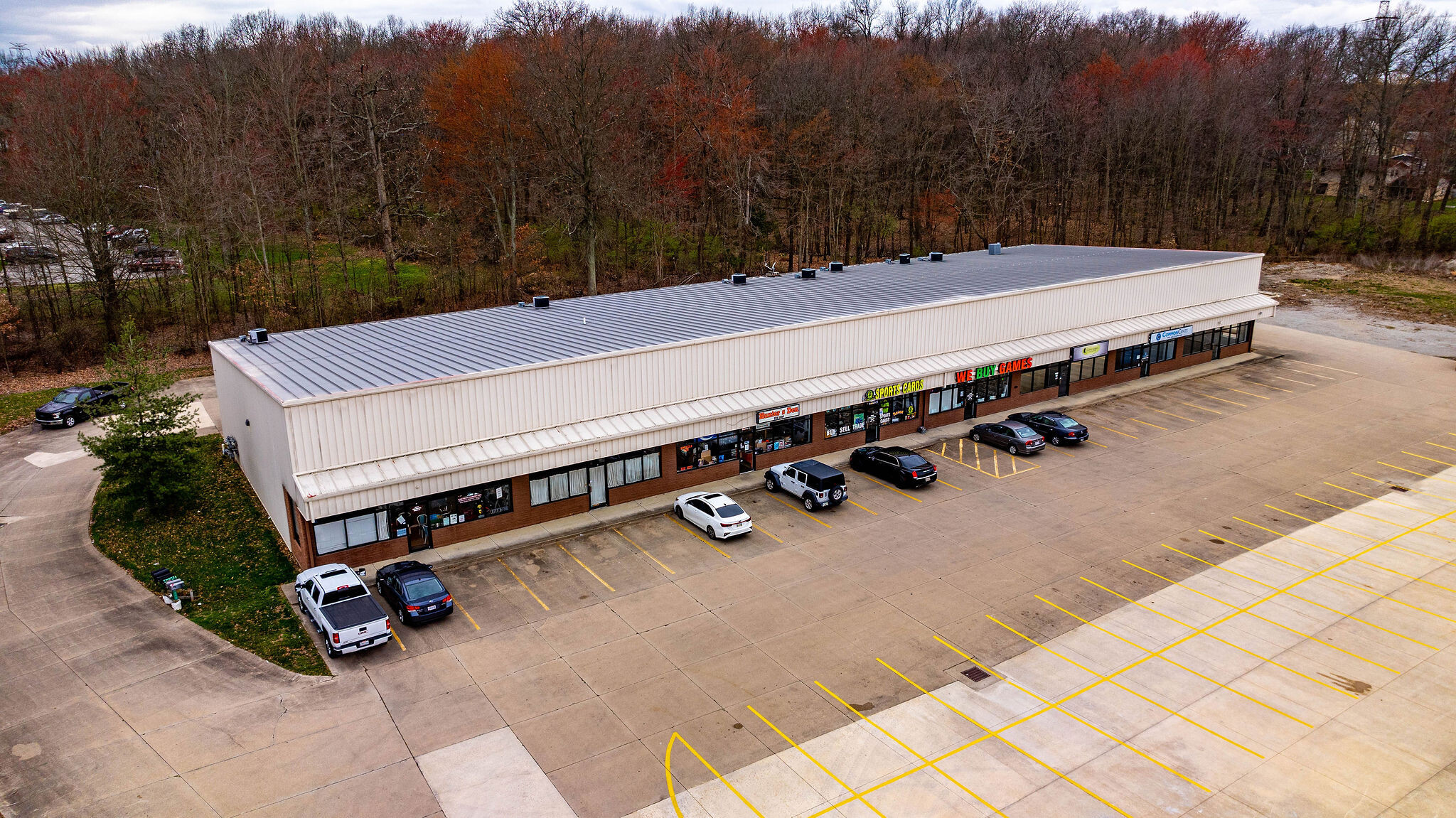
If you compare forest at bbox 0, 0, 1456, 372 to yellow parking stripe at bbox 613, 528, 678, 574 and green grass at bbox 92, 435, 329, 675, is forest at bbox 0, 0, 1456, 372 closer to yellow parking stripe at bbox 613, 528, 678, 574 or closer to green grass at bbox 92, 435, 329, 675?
green grass at bbox 92, 435, 329, 675

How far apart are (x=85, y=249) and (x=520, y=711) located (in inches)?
2061

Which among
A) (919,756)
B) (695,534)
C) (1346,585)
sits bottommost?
(919,756)

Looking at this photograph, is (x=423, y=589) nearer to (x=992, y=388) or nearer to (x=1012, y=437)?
(x=1012, y=437)

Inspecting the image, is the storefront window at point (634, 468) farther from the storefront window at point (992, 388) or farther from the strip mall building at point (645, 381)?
the storefront window at point (992, 388)

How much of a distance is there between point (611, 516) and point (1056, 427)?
19751 millimetres

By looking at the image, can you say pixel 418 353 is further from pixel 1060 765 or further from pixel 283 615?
pixel 1060 765

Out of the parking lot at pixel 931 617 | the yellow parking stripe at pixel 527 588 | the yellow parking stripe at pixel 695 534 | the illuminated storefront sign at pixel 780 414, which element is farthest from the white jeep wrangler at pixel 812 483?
the yellow parking stripe at pixel 527 588

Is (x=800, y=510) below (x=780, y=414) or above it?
below

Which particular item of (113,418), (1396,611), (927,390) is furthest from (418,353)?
(1396,611)

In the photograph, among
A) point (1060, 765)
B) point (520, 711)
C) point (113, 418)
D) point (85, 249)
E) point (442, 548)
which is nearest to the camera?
point (1060, 765)

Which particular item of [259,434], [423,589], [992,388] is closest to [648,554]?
[423,589]

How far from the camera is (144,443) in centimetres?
3105

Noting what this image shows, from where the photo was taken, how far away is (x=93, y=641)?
23.8m

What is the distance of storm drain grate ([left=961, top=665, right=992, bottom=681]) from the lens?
858 inches
